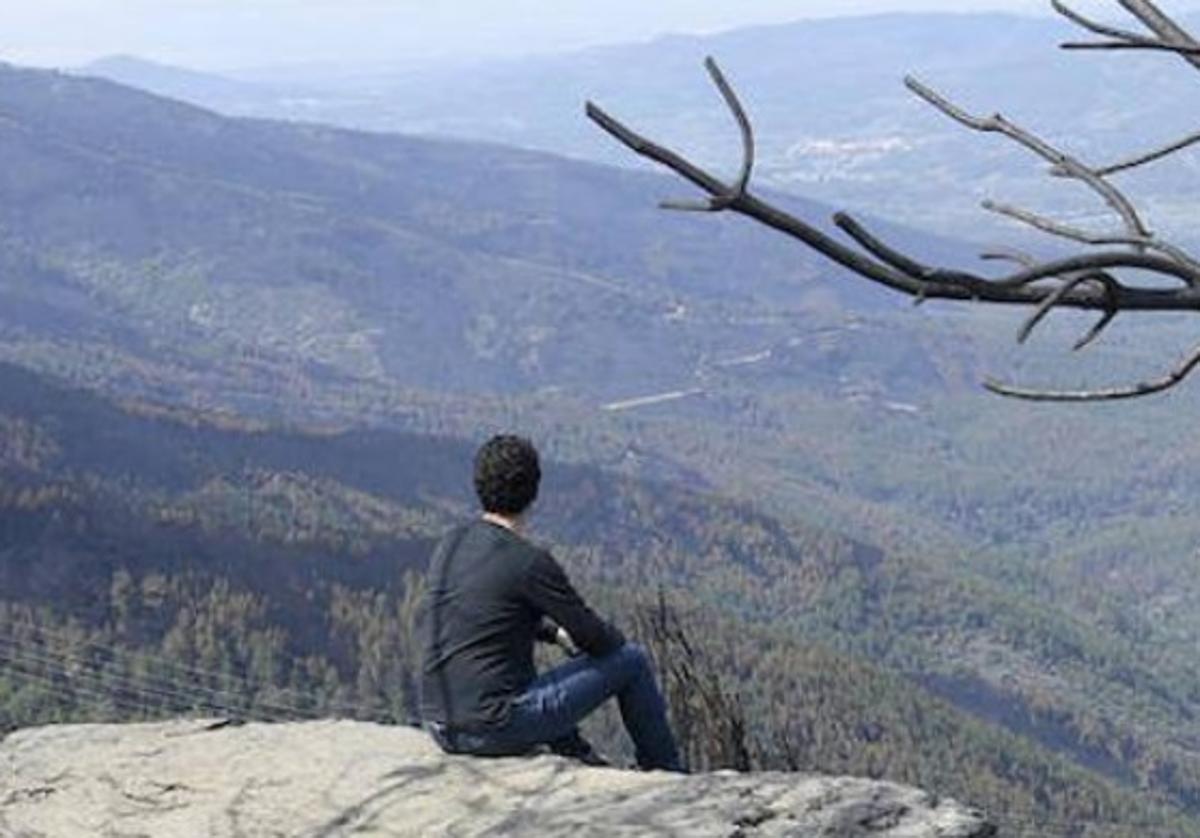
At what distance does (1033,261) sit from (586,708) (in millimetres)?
7784

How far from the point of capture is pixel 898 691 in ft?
531

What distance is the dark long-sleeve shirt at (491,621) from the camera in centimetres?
1050

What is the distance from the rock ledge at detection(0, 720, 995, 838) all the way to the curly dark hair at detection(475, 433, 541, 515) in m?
1.53

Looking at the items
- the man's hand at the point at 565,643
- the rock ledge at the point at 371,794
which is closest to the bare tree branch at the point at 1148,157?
the rock ledge at the point at 371,794

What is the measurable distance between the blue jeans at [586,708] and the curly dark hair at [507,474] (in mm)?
1064

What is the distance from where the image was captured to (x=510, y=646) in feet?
34.8

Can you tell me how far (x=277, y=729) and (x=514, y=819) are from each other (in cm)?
278

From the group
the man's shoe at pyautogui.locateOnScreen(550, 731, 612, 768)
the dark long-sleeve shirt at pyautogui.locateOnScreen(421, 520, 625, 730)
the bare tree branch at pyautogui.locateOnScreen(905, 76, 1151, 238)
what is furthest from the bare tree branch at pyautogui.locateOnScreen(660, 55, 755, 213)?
the man's shoe at pyautogui.locateOnScreen(550, 731, 612, 768)

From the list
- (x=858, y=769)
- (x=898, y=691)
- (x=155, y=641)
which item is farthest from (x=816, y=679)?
(x=155, y=641)

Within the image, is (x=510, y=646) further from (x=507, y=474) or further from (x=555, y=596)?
(x=507, y=474)

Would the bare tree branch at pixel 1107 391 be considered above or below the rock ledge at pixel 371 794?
above

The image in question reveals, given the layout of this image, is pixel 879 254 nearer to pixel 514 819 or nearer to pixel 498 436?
pixel 514 819

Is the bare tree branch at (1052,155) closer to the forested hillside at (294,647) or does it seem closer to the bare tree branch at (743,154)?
the bare tree branch at (743,154)

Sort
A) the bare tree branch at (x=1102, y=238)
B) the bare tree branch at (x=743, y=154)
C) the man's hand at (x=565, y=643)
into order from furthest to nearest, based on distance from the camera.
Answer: the man's hand at (x=565, y=643) → the bare tree branch at (x=1102, y=238) → the bare tree branch at (x=743, y=154)
